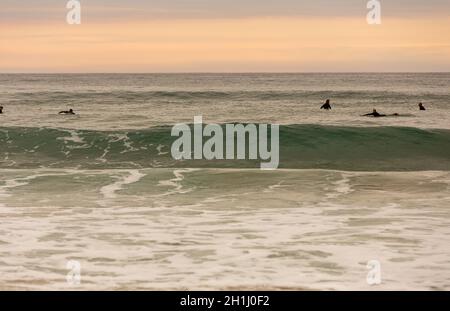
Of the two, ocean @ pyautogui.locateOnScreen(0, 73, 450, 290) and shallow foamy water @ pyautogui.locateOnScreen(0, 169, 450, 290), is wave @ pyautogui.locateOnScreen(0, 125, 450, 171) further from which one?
shallow foamy water @ pyautogui.locateOnScreen(0, 169, 450, 290)

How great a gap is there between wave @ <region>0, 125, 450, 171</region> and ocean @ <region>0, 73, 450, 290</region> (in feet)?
0.29

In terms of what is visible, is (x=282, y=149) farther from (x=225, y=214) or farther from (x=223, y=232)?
(x=223, y=232)

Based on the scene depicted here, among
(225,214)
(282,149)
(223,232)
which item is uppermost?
(223,232)

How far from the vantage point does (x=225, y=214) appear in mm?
16422

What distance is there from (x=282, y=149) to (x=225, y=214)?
58.6 ft

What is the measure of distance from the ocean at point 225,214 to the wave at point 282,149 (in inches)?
3.5

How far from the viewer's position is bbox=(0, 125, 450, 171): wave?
99.5 feet

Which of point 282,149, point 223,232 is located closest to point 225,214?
point 223,232

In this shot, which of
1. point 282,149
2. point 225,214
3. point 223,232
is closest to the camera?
point 223,232

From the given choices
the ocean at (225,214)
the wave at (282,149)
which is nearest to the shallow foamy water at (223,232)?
the ocean at (225,214)

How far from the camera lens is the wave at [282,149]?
A: 99.5ft

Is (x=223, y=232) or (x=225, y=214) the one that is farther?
(x=225, y=214)

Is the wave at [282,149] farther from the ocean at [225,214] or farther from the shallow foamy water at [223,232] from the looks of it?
the shallow foamy water at [223,232]
